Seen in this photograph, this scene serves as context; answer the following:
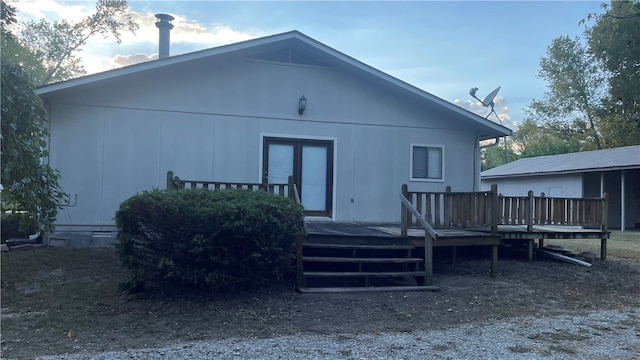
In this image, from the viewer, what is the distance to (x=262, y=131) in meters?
10.8

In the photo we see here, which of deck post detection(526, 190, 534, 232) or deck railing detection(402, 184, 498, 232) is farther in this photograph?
deck post detection(526, 190, 534, 232)

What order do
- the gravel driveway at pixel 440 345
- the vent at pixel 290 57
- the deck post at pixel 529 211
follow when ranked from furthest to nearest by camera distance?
the vent at pixel 290 57 < the deck post at pixel 529 211 < the gravel driveway at pixel 440 345

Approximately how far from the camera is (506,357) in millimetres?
4988

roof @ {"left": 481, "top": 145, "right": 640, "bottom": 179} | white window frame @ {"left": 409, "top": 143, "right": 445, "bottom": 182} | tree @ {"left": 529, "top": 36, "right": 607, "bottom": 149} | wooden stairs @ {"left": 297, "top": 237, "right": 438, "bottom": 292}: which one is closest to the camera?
wooden stairs @ {"left": 297, "top": 237, "right": 438, "bottom": 292}

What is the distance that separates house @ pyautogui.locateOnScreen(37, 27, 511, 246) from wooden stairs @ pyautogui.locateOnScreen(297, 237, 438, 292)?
9.12 ft

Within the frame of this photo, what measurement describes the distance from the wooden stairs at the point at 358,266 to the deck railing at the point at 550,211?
2532 millimetres

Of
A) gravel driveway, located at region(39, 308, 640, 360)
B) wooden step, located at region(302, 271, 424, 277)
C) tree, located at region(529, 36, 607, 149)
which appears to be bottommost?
gravel driveway, located at region(39, 308, 640, 360)

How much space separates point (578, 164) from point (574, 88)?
19709mm

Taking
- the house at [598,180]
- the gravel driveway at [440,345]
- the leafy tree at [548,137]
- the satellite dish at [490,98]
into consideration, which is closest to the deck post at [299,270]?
the gravel driveway at [440,345]

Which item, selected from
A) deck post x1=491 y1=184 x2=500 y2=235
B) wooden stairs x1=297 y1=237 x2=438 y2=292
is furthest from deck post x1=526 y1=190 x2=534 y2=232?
wooden stairs x1=297 y1=237 x2=438 y2=292

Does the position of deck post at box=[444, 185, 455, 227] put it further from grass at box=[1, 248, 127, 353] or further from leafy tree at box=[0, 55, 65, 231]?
leafy tree at box=[0, 55, 65, 231]

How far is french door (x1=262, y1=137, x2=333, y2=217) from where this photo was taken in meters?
10.9

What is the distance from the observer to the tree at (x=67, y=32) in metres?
32.8

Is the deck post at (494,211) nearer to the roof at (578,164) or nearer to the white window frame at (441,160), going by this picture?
the white window frame at (441,160)
